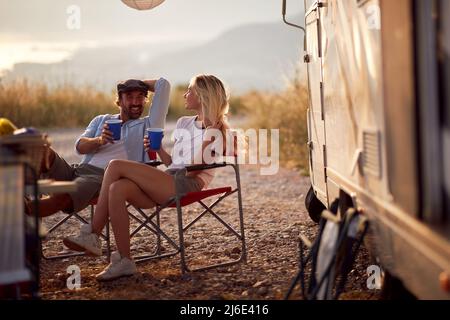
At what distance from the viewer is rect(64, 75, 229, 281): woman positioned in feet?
14.3

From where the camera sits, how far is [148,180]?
4.44 metres

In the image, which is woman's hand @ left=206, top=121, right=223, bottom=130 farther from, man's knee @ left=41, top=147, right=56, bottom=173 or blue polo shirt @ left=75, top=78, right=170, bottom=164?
man's knee @ left=41, top=147, right=56, bottom=173

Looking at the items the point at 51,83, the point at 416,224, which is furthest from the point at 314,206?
the point at 51,83

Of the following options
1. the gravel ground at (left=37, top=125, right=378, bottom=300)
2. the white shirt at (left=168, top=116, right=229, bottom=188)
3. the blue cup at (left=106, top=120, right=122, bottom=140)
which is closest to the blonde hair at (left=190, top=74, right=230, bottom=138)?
the white shirt at (left=168, top=116, right=229, bottom=188)

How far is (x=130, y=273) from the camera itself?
4.42 meters

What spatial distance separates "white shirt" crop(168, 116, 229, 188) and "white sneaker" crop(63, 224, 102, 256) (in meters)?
0.65

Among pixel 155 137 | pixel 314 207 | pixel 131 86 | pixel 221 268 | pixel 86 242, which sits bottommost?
pixel 221 268

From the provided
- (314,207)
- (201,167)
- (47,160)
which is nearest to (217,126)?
(201,167)

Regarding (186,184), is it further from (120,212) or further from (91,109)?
(91,109)

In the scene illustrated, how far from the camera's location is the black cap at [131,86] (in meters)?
4.91

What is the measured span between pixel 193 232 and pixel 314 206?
935 millimetres

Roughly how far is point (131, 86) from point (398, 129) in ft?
8.51

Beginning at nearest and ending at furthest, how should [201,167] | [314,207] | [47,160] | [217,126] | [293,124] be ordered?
[47,160] → [201,167] → [217,126] → [314,207] → [293,124]

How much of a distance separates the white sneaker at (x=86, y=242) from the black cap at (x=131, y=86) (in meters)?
1.02
